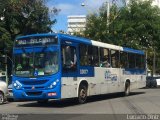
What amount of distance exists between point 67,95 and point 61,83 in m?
0.83

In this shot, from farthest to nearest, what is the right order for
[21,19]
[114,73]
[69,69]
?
[21,19] → [114,73] → [69,69]

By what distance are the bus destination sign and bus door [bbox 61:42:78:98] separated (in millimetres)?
545

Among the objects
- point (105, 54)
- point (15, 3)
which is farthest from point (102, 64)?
point (15, 3)

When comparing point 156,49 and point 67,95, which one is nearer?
point 67,95

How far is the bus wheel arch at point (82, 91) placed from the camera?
68.5 feet

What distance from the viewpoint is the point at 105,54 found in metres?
24.2

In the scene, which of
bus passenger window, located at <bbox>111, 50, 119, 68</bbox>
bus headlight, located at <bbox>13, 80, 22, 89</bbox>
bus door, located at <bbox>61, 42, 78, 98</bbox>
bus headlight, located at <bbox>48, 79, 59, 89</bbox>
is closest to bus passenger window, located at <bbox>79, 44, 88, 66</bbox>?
bus door, located at <bbox>61, 42, 78, 98</bbox>

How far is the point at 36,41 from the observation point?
1983 cm

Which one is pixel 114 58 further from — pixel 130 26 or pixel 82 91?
pixel 130 26

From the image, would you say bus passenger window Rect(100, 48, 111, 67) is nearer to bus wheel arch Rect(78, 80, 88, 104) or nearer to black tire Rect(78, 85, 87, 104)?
bus wheel arch Rect(78, 80, 88, 104)

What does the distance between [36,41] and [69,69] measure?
192 centimetres

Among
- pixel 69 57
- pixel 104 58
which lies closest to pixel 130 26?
pixel 104 58

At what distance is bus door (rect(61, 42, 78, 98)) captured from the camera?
19.3m

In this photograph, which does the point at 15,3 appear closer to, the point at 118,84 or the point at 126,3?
the point at 118,84
